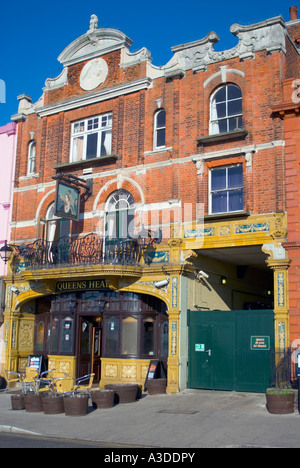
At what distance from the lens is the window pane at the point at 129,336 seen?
18.1 metres

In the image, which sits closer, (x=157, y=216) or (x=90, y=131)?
(x=157, y=216)

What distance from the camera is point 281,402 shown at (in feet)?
41.4

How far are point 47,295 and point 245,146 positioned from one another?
9535mm

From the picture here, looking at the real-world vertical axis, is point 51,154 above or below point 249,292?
above

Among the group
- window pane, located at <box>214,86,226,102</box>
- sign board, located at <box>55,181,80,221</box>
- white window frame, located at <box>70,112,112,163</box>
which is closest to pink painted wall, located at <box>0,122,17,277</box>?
white window frame, located at <box>70,112,112,163</box>

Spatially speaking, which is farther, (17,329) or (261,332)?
(17,329)

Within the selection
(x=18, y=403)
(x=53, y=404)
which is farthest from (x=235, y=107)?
(x=18, y=403)

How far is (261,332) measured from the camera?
1630 cm

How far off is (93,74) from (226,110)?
618 centimetres

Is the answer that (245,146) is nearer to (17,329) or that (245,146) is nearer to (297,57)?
(297,57)

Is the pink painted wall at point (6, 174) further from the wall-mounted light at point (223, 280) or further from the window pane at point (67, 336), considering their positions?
the wall-mounted light at point (223, 280)

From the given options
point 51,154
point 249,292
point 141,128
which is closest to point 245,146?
point 141,128

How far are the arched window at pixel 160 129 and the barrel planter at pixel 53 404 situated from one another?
9483 millimetres

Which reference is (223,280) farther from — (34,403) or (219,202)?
(34,403)
